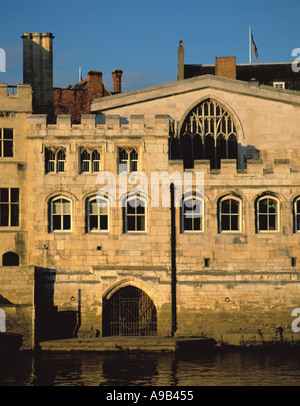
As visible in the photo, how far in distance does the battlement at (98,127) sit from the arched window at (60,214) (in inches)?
147

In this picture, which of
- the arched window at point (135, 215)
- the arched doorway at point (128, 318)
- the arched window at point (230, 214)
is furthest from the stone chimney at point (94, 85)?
the arched doorway at point (128, 318)

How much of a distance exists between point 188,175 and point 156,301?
23.9ft

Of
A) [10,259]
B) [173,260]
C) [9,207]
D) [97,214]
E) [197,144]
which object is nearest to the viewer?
[173,260]

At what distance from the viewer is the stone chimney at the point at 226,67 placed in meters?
70.3

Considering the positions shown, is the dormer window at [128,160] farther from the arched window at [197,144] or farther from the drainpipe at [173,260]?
the arched window at [197,144]

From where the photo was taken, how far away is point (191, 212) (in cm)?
5331

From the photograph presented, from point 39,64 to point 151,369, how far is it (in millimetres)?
22424

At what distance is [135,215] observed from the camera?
53.5 m

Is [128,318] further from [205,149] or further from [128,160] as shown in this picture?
[205,149]

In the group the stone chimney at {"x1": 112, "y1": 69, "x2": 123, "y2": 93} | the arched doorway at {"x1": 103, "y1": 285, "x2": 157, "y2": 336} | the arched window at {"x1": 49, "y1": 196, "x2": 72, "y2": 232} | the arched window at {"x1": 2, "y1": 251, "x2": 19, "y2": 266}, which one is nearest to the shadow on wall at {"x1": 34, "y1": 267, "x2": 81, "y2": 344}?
the arched doorway at {"x1": 103, "y1": 285, "x2": 157, "y2": 336}

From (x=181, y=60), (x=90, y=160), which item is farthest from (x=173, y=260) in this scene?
(x=181, y=60)

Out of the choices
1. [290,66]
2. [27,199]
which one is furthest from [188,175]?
[290,66]

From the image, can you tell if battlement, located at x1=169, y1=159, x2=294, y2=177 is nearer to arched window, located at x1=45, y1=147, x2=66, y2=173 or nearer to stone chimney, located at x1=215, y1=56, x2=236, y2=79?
arched window, located at x1=45, y1=147, x2=66, y2=173
